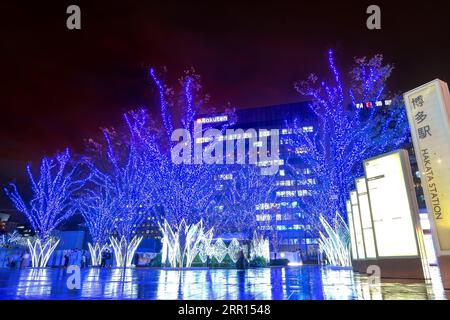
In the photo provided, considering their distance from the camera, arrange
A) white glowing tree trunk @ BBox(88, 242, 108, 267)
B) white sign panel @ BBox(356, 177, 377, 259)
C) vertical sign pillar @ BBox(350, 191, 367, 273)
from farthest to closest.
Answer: white glowing tree trunk @ BBox(88, 242, 108, 267) < vertical sign pillar @ BBox(350, 191, 367, 273) < white sign panel @ BBox(356, 177, 377, 259)

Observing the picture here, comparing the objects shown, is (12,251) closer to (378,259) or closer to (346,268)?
(346,268)

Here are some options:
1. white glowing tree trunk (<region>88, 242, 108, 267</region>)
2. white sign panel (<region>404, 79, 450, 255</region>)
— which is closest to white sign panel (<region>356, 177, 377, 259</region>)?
white sign panel (<region>404, 79, 450, 255</region>)

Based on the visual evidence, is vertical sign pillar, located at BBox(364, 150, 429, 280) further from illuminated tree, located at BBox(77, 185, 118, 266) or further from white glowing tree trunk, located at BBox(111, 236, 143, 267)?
illuminated tree, located at BBox(77, 185, 118, 266)

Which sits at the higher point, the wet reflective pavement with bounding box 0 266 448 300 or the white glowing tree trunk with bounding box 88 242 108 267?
the white glowing tree trunk with bounding box 88 242 108 267

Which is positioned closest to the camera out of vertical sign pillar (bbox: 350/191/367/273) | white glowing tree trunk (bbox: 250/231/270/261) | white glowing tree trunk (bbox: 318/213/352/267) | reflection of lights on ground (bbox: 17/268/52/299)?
reflection of lights on ground (bbox: 17/268/52/299)

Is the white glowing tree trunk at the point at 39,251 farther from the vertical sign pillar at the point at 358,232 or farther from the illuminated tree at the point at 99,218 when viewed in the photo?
the vertical sign pillar at the point at 358,232

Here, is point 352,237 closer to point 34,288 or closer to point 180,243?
point 180,243

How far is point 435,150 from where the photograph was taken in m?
7.20

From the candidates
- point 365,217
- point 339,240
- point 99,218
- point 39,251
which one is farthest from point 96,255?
point 365,217

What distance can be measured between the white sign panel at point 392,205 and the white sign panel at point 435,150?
102 centimetres

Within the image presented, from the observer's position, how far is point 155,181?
1825 centimetres

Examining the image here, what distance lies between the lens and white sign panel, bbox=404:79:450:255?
6965 millimetres

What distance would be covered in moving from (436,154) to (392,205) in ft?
6.93
